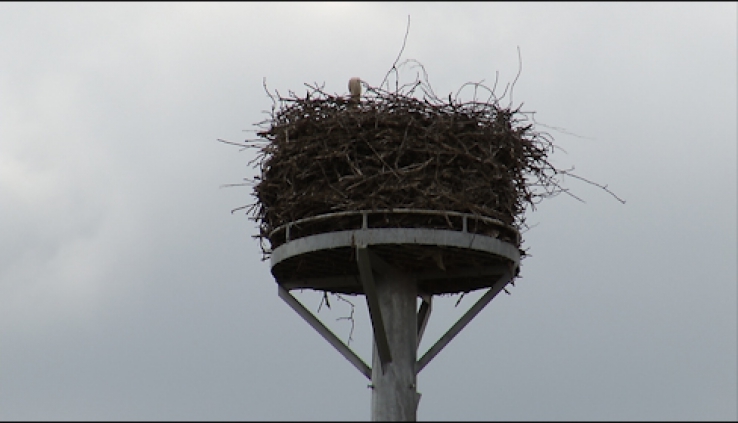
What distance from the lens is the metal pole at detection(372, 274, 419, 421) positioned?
13672mm

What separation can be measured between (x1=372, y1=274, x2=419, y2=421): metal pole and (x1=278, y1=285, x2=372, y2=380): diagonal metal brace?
0.17 m

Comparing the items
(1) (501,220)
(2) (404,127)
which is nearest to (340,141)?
(2) (404,127)

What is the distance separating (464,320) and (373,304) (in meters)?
1.31

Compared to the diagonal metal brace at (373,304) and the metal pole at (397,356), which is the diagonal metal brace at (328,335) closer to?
the metal pole at (397,356)

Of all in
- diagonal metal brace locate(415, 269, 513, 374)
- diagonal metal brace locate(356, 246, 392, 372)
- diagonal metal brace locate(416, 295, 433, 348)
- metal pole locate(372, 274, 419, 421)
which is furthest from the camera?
diagonal metal brace locate(416, 295, 433, 348)

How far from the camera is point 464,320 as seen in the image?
1421 centimetres

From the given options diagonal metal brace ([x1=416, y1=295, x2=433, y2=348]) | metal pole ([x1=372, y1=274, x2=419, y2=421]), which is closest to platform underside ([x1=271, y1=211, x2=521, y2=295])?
diagonal metal brace ([x1=416, y1=295, x2=433, y2=348])

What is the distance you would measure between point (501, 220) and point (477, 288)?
1293 millimetres

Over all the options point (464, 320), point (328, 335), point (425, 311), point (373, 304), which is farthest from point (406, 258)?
point (425, 311)

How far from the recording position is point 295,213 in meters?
13.7

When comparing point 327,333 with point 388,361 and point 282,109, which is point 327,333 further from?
point 282,109

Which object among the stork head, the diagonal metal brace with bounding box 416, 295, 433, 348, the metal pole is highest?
the stork head

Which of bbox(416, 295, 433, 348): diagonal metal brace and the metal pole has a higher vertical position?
bbox(416, 295, 433, 348): diagonal metal brace

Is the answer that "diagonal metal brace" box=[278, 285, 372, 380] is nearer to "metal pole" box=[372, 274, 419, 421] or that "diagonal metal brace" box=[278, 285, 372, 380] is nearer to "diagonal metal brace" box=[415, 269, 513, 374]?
"metal pole" box=[372, 274, 419, 421]
